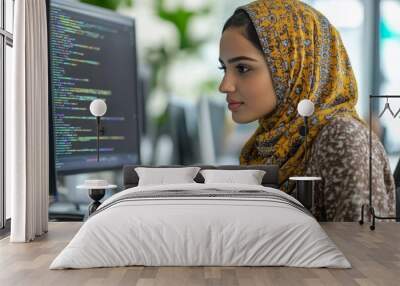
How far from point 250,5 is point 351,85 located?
1.51 meters

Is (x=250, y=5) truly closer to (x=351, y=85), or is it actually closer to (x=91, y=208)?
(x=351, y=85)

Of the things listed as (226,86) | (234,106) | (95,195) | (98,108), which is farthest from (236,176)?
(98,108)

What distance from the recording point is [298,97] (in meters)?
7.01

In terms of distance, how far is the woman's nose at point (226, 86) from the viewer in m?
7.16

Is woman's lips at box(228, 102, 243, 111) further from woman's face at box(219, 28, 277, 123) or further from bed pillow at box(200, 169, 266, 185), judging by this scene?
bed pillow at box(200, 169, 266, 185)

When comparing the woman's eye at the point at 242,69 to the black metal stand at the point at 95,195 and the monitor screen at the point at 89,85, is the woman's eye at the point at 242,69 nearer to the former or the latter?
the monitor screen at the point at 89,85

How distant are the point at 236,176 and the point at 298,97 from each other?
Answer: 1.25m

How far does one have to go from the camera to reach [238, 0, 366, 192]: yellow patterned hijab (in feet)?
22.8

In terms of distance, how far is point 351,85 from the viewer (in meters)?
7.12

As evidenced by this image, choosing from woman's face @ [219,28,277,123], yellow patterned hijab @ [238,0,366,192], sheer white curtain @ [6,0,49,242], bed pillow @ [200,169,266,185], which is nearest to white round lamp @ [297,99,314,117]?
yellow patterned hijab @ [238,0,366,192]

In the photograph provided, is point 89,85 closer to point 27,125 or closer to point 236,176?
point 27,125

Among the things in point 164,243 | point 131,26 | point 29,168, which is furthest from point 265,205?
point 131,26

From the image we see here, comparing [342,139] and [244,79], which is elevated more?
[244,79]

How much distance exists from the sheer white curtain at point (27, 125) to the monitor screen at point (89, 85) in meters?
1.02
